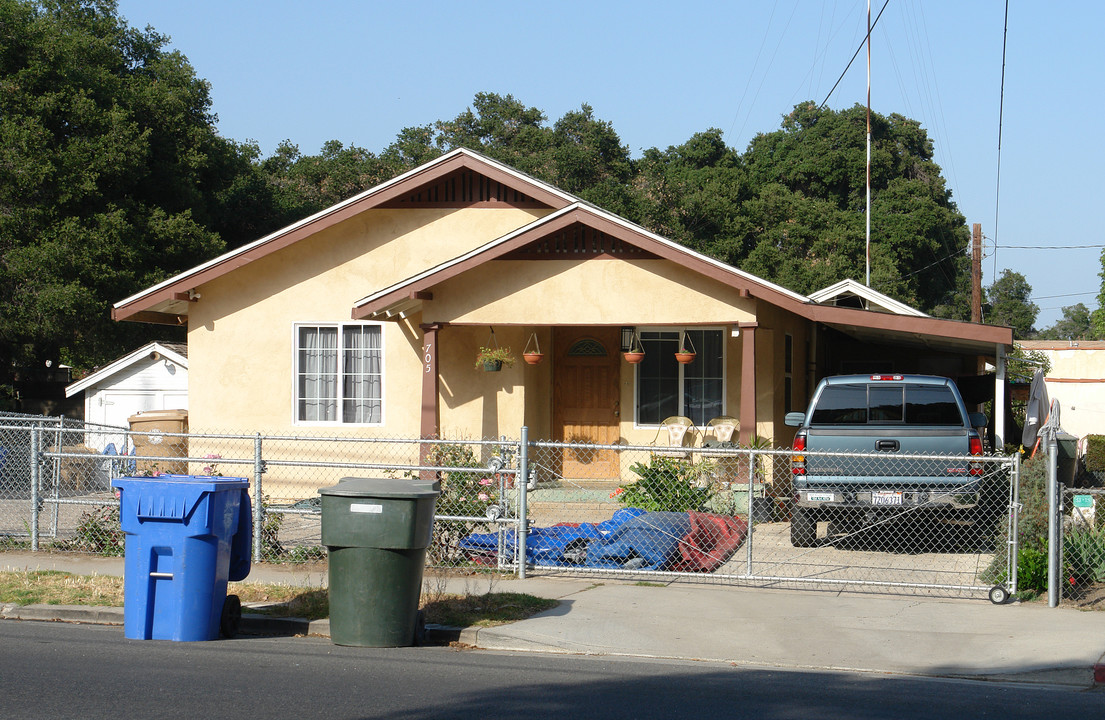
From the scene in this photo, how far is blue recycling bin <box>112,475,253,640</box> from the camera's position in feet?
25.1

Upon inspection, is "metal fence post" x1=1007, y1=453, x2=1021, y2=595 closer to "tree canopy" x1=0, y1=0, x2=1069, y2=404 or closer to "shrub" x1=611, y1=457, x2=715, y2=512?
"shrub" x1=611, y1=457, x2=715, y2=512

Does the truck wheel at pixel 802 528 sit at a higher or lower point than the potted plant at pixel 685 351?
lower

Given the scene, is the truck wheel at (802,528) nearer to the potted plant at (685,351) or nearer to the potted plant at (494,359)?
the potted plant at (685,351)

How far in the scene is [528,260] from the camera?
48.2ft

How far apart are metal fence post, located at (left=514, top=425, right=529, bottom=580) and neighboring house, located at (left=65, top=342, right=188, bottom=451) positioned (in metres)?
12.5

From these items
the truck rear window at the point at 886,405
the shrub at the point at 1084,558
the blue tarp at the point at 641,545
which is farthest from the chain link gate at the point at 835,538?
the truck rear window at the point at 886,405

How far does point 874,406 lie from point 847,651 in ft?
16.1

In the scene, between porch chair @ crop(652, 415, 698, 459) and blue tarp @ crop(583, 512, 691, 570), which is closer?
blue tarp @ crop(583, 512, 691, 570)

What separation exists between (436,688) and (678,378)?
1055cm

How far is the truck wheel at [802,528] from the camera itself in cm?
1134

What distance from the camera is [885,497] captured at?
10672mm

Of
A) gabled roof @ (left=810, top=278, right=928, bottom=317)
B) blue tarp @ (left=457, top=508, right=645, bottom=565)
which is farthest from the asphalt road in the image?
gabled roof @ (left=810, top=278, right=928, bottom=317)

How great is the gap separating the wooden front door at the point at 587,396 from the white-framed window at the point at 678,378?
1.50 feet

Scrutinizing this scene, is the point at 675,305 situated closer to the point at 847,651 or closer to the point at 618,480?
the point at 618,480
